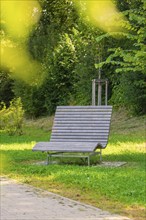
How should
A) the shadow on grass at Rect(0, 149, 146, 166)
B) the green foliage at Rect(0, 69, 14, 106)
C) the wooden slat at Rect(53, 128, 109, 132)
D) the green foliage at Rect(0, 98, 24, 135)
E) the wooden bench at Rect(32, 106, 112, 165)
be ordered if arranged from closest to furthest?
the wooden bench at Rect(32, 106, 112, 165) → the shadow on grass at Rect(0, 149, 146, 166) → the wooden slat at Rect(53, 128, 109, 132) → the green foliage at Rect(0, 98, 24, 135) → the green foliage at Rect(0, 69, 14, 106)

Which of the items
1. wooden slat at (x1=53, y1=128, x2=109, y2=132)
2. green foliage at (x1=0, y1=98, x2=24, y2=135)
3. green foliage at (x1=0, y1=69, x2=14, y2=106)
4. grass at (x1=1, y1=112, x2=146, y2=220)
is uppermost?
green foliage at (x1=0, y1=69, x2=14, y2=106)

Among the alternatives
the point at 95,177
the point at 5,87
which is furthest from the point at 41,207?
the point at 5,87

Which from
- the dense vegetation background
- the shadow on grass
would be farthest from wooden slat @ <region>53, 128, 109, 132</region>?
the dense vegetation background

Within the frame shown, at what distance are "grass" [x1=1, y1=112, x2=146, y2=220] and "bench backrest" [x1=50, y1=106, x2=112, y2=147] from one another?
1.93 feet

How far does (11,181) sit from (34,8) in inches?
1046

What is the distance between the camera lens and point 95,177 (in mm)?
8531

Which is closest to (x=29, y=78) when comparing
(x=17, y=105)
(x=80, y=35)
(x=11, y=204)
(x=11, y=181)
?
(x=80, y=35)

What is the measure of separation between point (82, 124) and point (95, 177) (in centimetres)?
382

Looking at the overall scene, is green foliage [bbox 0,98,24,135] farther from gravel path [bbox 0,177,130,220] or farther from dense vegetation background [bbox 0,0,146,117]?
gravel path [bbox 0,177,130,220]

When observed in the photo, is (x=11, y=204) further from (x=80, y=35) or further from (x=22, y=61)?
(x=22, y=61)

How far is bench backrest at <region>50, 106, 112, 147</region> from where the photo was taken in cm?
1185

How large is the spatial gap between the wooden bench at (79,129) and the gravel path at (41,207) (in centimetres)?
369

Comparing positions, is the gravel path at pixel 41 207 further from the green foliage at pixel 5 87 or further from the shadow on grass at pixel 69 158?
the green foliage at pixel 5 87

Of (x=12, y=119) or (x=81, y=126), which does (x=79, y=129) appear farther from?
(x=12, y=119)
